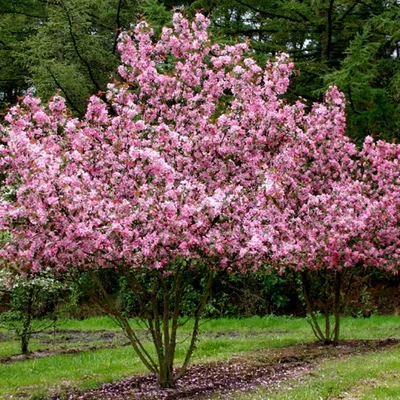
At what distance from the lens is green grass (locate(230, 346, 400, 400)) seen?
734cm

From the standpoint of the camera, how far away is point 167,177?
7.79m

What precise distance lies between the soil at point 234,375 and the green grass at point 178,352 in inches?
25.8

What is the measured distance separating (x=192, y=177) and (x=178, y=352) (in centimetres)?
578

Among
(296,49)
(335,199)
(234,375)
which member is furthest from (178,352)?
(296,49)

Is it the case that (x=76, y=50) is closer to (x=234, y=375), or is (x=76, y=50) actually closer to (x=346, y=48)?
(x=346, y=48)

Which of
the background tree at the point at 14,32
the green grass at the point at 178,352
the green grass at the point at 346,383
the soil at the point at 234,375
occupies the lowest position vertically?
the green grass at the point at 178,352

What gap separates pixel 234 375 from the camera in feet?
32.7

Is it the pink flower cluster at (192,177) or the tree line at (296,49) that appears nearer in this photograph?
the pink flower cluster at (192,177)

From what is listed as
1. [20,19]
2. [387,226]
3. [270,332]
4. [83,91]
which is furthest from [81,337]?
[20,19]

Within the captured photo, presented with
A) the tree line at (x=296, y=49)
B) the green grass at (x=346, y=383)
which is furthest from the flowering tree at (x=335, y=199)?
the tree line at (x=296, y=49)

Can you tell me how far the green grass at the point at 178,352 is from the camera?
413 inches

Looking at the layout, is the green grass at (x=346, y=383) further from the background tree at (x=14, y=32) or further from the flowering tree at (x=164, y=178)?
the background tree at (x=14, y=32)

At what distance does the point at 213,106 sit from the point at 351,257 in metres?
4.10

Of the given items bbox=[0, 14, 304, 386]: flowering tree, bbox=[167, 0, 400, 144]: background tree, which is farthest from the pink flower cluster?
bbox=[167, 0, 400, 144]: background tree
